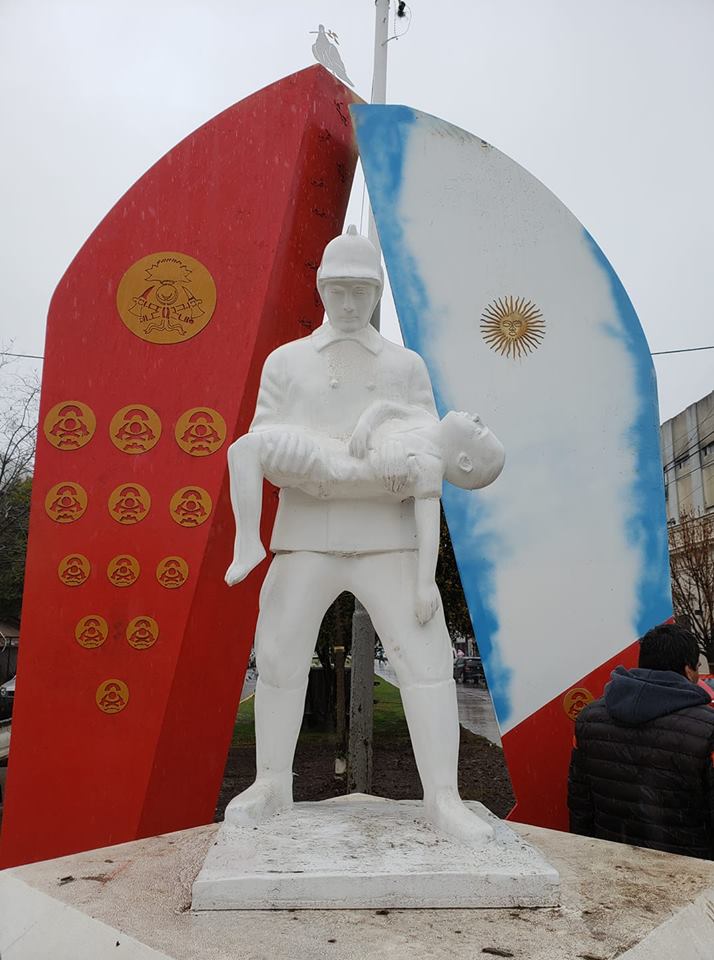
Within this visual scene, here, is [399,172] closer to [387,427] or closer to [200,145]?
[200,145]

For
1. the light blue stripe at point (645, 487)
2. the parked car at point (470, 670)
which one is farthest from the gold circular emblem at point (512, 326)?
Result: the parked car at point (470, 670)

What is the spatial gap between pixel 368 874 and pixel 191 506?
2751 mm

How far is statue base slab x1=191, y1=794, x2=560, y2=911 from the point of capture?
2.22 meters

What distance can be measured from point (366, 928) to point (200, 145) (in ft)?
15.6

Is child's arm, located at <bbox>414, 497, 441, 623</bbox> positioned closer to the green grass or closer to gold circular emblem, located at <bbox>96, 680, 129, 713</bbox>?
gold circular emblem, located at <bbox>96, 680, 129, 713</bbox>

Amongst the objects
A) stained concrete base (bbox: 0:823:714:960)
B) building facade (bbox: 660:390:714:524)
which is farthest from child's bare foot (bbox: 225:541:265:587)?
building facade (bbox: 660:390:714:524)

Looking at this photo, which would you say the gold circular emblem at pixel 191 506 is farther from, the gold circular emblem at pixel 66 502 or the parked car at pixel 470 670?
the parked car at pixel 470 670

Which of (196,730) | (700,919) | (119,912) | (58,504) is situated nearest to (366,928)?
(119,912)

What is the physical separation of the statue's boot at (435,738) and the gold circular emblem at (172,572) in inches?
81.0

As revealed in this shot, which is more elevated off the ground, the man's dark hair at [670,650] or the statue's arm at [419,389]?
the statue's arm at [419,389]

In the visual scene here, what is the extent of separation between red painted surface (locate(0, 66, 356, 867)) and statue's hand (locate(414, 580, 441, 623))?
2.03 m

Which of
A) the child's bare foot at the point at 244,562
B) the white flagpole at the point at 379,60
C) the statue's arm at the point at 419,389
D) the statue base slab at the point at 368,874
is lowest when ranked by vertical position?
the statue base slab at the point at 368,874

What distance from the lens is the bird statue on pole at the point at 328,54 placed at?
18.1 feet

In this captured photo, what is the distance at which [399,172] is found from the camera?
515 centimetres
